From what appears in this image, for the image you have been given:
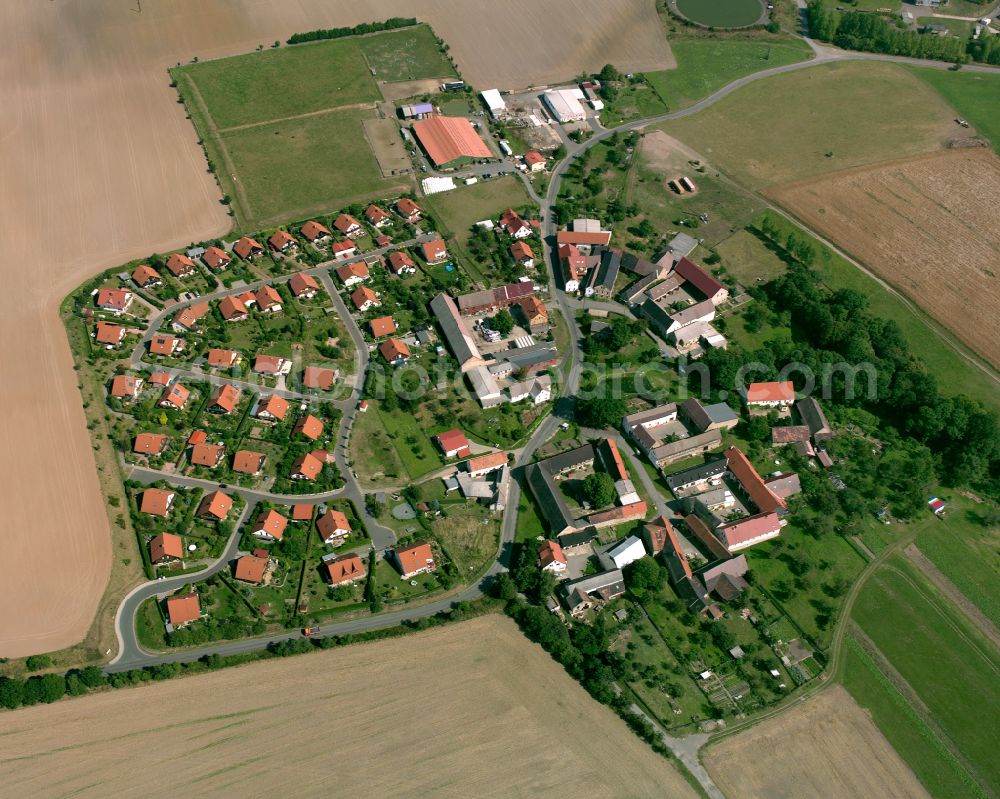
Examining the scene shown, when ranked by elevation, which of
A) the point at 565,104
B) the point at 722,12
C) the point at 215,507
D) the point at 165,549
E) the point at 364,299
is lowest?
the point at 165,549

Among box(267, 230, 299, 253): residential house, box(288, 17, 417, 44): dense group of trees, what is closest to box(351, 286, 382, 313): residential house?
box(267, 230, 299, 253): residential house

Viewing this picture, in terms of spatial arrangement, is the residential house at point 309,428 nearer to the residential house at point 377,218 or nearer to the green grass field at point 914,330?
the residential house at point 377,218

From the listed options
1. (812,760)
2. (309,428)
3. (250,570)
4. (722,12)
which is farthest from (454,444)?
(722,12)

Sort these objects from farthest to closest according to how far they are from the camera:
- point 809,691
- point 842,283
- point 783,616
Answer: point 842,283 → point 783,616 → point 809,691

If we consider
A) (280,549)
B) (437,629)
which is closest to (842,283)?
(437,629)

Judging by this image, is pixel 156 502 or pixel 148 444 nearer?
pixel 156 502

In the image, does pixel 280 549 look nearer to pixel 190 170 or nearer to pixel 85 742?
pixel 85 742

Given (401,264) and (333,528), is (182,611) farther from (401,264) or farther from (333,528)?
(401,264)
